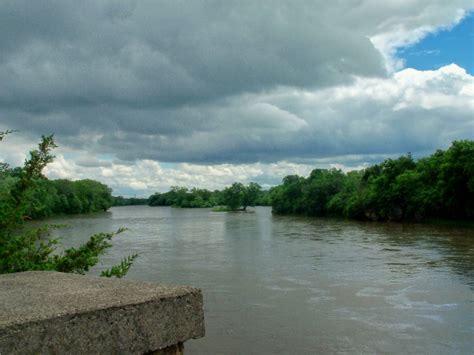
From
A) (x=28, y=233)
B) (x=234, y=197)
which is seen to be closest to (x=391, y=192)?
(x=28, y=233)

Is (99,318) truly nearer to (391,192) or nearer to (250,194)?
(391,192)

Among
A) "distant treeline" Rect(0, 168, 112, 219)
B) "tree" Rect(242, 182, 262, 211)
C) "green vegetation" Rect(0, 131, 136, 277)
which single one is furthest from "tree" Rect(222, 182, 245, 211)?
"green vegetation" Rect(0, 131, 136, 277)

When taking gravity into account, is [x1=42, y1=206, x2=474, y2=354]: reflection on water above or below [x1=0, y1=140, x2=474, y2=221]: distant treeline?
below

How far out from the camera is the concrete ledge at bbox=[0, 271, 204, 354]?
2.12 metres

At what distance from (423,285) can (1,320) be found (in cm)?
1961

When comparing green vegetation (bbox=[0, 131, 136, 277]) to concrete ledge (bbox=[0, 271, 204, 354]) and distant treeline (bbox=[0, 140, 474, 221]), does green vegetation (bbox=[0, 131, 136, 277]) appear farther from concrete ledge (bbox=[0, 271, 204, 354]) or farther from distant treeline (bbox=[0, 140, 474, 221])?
distant treeline (bbox=[0, 140, 474, 221])

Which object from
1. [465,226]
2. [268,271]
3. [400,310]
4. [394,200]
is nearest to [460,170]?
[465,226]

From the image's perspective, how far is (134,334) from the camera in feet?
Result: 7.79

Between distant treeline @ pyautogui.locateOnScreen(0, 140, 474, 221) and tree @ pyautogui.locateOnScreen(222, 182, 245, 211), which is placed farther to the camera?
tree @ pyautogui.locateOnScreen(222, 182, 245, 211)

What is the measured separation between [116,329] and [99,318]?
94mm

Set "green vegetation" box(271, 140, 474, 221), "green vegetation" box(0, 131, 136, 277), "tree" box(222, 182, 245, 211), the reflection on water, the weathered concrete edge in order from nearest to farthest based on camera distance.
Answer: the weathered concrete edge → "green vegetation" box(0, 131, 136, 277) → the reflection on water → "green vegetation" box(271, 140, 474, 221) → "tree" box(222, 182, 245, 211)

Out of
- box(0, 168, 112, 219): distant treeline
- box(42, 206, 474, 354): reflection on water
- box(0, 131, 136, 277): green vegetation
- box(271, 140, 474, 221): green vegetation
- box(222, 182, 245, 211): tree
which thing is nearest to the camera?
box(0, 131, 136, 277): green vegetation

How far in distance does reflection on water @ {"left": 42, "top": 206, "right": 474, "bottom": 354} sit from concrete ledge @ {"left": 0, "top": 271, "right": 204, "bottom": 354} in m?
9.44

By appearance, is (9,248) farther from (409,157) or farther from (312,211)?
(312,211)
